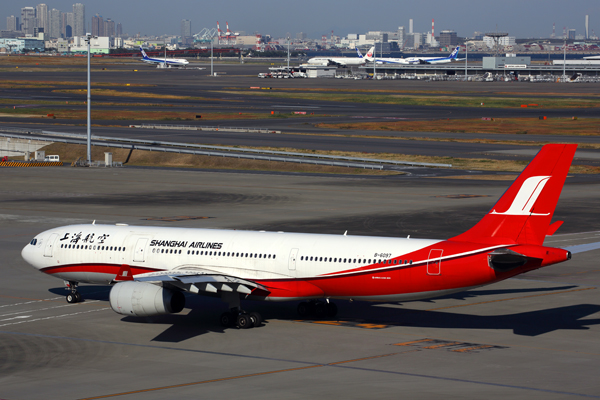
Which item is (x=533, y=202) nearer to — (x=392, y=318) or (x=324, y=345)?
(x=392, y=318)

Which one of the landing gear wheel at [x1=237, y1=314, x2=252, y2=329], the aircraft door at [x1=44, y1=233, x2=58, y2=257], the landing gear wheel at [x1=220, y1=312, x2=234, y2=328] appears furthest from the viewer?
the aircraft door at [x1=44, y1=233, x2=58, y2=257]

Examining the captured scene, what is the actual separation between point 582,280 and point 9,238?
38.5 meters

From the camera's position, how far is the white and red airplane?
30375 millimetres

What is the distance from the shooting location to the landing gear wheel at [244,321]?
1324 inches

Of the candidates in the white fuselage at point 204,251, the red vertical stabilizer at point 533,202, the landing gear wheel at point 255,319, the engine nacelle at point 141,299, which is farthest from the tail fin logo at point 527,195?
the engine nacelle at point 141,299

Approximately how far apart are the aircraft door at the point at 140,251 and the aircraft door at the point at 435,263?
1297 centimetres

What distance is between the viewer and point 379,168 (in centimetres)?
9794

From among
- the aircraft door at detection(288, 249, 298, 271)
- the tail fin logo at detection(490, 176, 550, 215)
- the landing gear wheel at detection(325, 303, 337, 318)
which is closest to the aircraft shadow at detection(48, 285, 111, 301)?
the landing gear wheel at detection(325, 303, 337, 318)

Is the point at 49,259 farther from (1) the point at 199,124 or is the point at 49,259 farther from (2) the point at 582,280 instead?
(1) the point at 199,124

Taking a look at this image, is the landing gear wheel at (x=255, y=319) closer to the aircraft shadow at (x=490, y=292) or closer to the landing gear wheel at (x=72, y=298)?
the landing gear wheel at (x=72, y=298)

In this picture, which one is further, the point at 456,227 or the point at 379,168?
the point at 379,168

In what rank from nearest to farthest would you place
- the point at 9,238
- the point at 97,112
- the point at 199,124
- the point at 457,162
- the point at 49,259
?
the point at 49,259 → the point at 9,238 → the point at 457,162 → the point at 199,124 → the point at 97,112

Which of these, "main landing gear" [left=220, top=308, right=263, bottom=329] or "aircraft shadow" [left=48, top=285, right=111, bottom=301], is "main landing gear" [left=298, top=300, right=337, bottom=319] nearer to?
"main landing gear" [left=220, top=308, right=263, bottom=329]

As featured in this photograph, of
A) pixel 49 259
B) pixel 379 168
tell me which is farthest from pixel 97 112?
pixel 49 259
